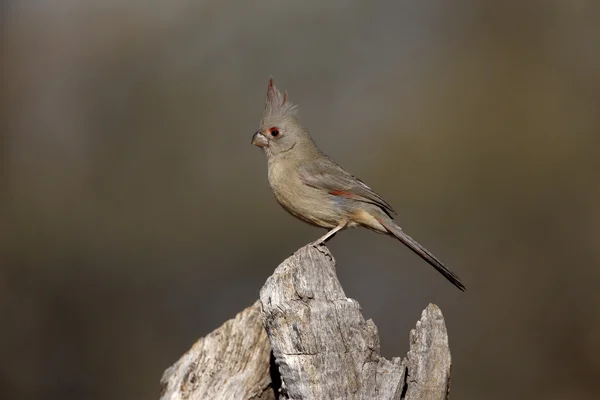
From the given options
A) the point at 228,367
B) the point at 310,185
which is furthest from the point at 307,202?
the point at 228,367

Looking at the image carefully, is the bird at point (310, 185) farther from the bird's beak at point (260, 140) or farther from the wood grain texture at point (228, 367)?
the wood grain texture at point (228, 367)

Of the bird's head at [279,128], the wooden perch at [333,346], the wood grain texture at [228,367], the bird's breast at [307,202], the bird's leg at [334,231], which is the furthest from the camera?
the bird's head at [279,128]

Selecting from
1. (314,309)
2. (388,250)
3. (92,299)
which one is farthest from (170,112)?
(314,309)

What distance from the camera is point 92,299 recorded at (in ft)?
30.7

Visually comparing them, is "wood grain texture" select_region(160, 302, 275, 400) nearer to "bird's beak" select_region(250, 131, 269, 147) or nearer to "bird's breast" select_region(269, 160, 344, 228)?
"bird's breast" select_region(269, 160, 344, 228)

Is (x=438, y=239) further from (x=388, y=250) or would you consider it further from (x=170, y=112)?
(x=170, y=112)

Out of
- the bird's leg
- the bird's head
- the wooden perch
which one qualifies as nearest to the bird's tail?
the bird's leg

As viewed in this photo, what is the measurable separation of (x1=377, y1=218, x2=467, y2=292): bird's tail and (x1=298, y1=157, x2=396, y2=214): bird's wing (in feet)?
0.34

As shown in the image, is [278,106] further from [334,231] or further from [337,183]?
[334,231]

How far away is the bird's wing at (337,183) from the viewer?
20.9 feet

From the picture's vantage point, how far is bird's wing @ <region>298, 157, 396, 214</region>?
636 centimetres

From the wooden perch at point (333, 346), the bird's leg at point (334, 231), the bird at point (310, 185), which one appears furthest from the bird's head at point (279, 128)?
the wooden perch at point (333, 346)

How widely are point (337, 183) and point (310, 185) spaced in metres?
0.20

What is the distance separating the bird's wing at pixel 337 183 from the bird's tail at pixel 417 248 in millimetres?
103
